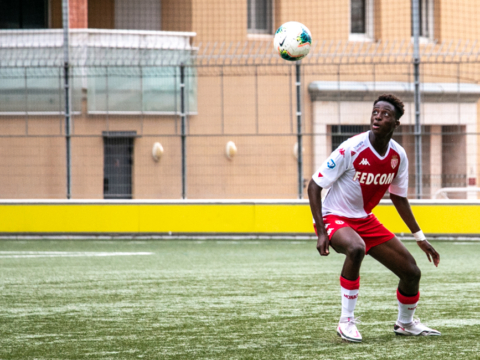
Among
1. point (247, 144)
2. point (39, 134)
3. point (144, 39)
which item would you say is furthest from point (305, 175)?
point (144, 39)

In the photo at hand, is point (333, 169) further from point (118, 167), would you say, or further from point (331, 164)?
point (118, 167)

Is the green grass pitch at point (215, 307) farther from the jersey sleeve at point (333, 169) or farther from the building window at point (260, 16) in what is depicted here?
the building window at point (260, 16)

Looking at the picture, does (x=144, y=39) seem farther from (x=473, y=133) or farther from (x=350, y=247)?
Result: (x=350, y=247)

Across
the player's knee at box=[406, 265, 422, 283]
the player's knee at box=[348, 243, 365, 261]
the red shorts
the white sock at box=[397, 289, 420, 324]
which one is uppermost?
the red shorts

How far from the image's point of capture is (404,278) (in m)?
5.10

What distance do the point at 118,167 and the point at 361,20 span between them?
32.2 ft

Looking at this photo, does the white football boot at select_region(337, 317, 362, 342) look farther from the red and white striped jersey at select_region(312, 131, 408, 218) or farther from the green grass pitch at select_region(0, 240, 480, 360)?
the red and white striped jersey at select_region(312, 131, 408, 218)

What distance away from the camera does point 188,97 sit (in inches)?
571

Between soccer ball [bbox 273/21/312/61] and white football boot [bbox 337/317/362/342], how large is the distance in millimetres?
5751

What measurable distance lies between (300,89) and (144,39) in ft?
22.7

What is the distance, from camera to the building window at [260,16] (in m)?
20.7

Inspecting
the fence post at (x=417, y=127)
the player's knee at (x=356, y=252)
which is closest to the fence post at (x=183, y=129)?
the fence post at (x=417, y=127)

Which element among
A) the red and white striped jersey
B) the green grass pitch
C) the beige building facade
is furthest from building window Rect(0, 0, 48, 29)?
the red and white striped jersey

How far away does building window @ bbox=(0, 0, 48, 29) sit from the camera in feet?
66.1
